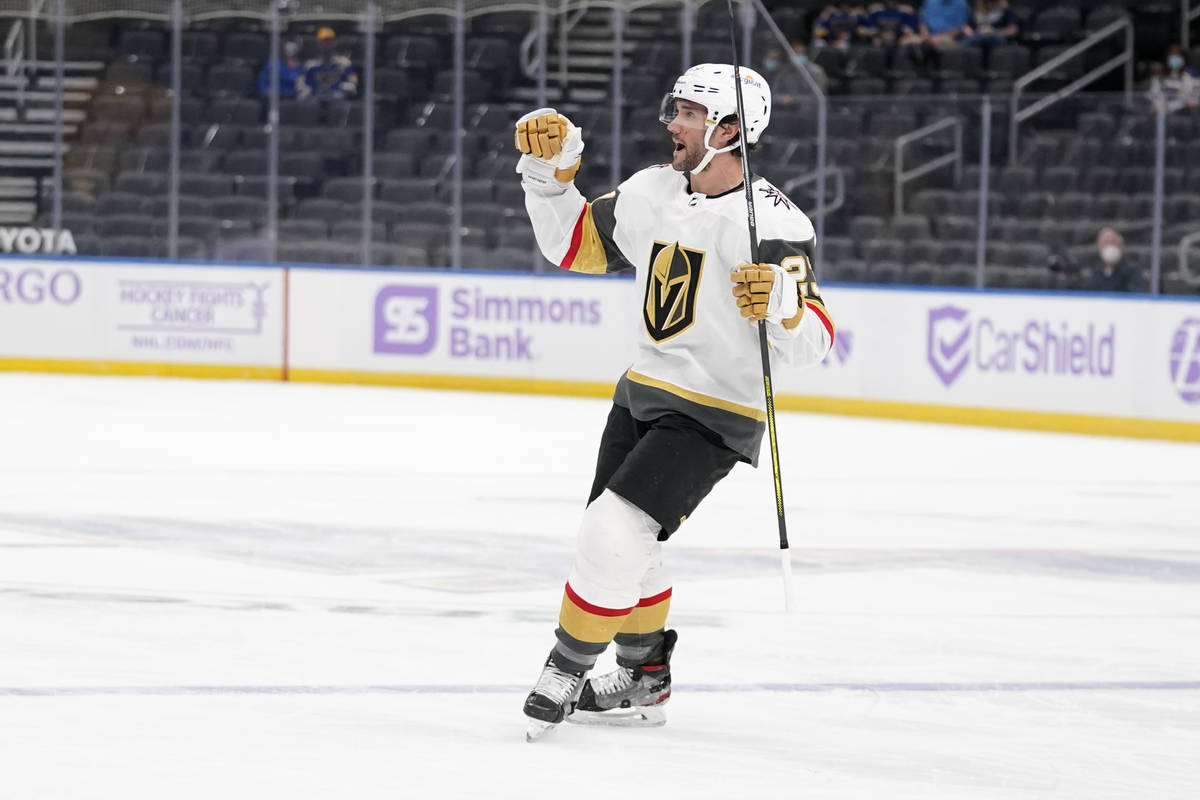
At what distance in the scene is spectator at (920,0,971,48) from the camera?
16328 millimetres

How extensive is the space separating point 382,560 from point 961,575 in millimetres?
1882

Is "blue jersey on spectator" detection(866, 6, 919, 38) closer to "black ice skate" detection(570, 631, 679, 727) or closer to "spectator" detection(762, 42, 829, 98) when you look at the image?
"spectator" detection(762, 42, 829, 98)

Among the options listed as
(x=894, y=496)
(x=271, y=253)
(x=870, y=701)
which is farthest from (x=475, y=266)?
(x=870, y=701)

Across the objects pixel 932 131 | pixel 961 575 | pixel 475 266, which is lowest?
pixel 961 575

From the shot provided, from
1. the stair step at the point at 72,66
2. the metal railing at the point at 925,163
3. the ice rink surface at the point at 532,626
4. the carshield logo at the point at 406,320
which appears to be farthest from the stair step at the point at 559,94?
the ice rink surface at the point at 532,626

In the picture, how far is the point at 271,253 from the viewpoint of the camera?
A: 1507 centimetres

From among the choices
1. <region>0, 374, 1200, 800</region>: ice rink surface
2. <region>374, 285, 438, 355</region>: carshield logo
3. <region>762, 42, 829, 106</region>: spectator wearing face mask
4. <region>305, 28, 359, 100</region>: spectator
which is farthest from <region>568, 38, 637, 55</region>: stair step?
<region>0, 374, 1200, 800</region>: ice rink surface

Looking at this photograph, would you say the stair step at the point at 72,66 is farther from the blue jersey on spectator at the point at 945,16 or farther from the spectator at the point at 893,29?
the blue jersey on spectator at the point at 945,16

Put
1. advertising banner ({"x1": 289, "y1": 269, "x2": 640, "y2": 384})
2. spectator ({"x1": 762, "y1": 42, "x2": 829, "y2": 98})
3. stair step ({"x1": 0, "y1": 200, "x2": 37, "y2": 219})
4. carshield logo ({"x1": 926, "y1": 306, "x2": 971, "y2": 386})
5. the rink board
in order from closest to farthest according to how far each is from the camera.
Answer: the rink board, carshield logo ({"x1": 926, "y1": 306, "x2": 971, "y2": 386}), advertising banner ({"x1": 289, "y1": 269, "x2": 640, "y2": 384}), spectator ({"x1": 762, "y1": 42, "x2": 829, "y2": 98}), stair step ({"x1": 0, "y1": 200, "x2": 37, "y2": 219})

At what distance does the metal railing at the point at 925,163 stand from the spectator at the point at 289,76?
14.8ft

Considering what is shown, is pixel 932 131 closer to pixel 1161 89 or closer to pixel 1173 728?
pixel 1161 89

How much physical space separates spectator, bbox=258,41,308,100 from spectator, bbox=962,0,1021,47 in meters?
5.21

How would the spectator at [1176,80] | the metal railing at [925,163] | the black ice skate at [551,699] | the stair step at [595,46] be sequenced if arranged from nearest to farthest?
the black ice skate at [551,699] → the metal railing at [925,163] → the spectator at [1176,80] → the stair step at [595,46]

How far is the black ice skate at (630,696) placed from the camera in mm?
4406
